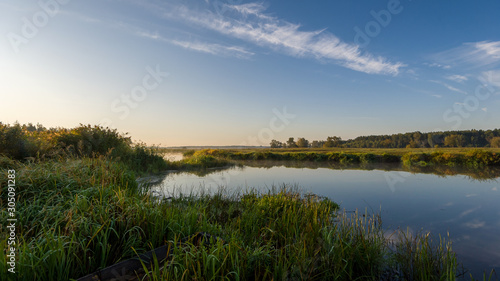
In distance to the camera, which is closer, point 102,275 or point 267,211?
point 102,275

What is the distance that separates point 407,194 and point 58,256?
11.6 meters

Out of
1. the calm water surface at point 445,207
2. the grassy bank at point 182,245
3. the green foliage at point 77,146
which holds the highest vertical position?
the green foliage at point 77,146

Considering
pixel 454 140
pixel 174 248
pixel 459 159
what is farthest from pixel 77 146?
pixel 454 140

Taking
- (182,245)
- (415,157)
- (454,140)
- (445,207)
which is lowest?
(445,207)

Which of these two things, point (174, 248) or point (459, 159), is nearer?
point (174, 248)

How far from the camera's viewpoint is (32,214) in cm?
388

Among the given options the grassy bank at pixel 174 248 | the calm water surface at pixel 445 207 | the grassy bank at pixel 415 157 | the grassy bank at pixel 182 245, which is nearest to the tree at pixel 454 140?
the grassy bank at pixel 415 157

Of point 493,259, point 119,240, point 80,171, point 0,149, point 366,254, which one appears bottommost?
point 493,259

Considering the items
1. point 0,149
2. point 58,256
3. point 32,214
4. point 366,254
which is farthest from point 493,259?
point 0,149

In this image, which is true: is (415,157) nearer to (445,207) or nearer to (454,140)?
(445,207)

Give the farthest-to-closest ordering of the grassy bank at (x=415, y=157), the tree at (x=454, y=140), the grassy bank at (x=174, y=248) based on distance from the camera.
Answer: the tree at (x=454, y=140), the grassy bank at (x=415, y=157), the grassy bank at (x=174, y=248)

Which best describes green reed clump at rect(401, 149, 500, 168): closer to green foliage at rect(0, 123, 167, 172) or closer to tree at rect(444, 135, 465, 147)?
green foliage at rect(0, 123, 167, 172)

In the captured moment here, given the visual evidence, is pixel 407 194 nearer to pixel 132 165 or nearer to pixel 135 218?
pixel 135 218

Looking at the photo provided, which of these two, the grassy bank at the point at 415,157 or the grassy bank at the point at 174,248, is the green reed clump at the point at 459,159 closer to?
the grassy bank at the point at 415,157
